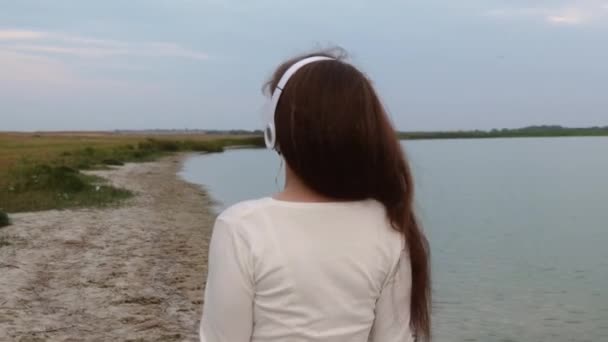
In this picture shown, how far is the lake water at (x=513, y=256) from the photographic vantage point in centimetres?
1086

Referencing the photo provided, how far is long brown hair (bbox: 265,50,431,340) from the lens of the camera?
169cm

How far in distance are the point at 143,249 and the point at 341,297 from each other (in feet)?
40.0

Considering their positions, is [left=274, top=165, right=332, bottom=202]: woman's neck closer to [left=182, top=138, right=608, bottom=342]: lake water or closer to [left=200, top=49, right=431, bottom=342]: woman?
[left=200, top=49, right=431, bottom=342]: woman

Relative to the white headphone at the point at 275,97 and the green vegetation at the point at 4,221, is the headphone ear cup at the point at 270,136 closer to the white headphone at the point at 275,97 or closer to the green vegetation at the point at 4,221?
the white headphone at the point at 275,97

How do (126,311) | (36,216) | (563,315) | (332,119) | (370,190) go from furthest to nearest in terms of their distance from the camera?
(36,216) < (563,315) < (126,311) < (370,190) < (332,119)

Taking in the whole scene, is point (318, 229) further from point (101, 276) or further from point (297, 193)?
point (101, 276)

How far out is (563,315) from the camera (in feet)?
39.1

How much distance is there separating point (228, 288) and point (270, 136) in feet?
1.11

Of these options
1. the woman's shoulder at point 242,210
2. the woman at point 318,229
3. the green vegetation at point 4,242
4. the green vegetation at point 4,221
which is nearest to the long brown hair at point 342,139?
the woman at point 318,229

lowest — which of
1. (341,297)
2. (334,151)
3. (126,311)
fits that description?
(126,311)

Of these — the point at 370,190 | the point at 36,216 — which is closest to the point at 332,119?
the point at 370,190

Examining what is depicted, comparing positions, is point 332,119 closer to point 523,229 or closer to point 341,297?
point 341,297

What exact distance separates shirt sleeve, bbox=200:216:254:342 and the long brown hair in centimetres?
21

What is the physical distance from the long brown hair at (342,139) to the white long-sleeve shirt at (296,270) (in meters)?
0.05
